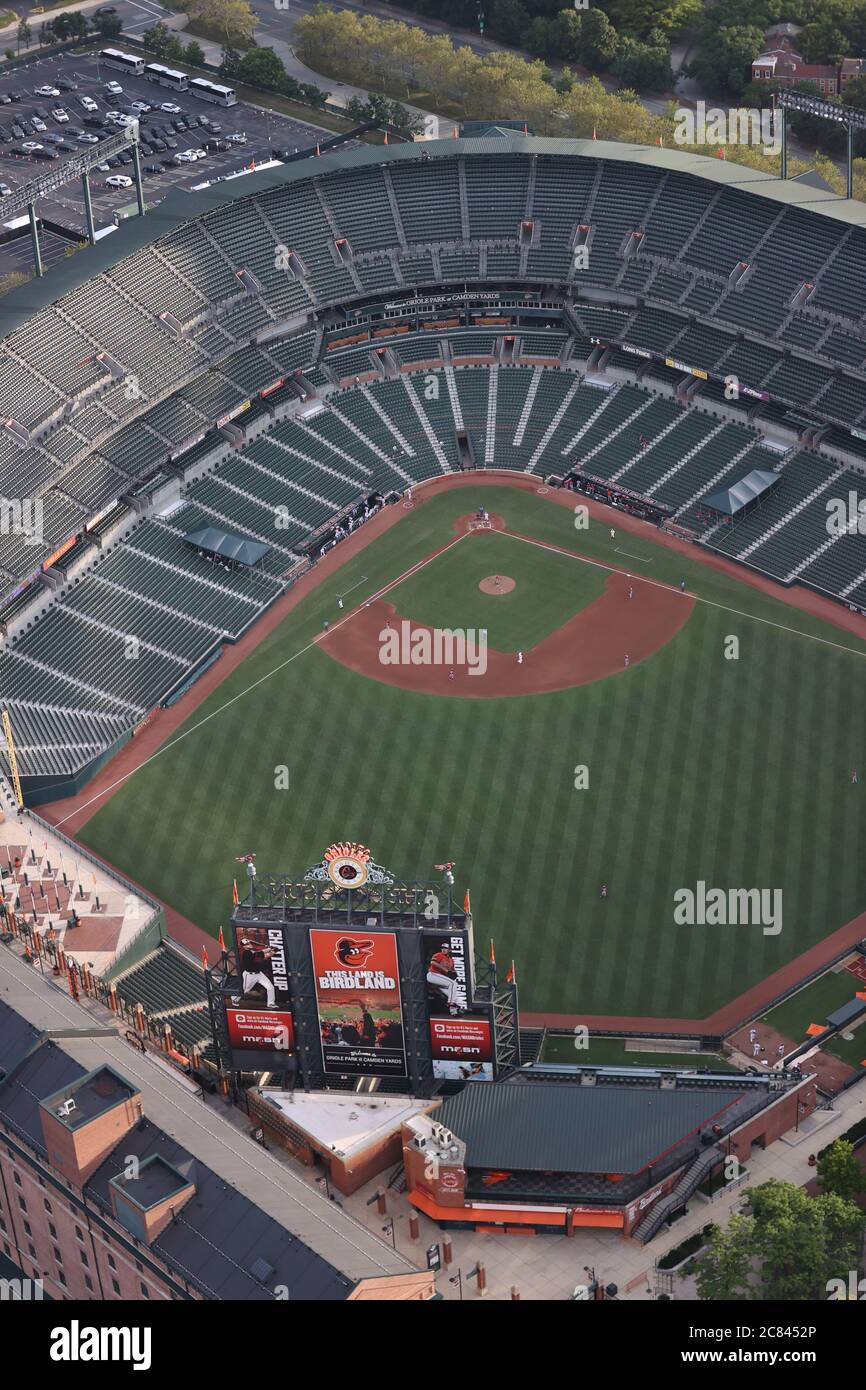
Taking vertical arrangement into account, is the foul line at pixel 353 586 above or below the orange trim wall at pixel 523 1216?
above

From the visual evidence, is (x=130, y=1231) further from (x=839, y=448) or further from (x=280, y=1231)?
(x=839, y=448)

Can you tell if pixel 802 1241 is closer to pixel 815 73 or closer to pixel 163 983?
pixel 163 983

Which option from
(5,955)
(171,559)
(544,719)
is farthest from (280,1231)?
(171,559)

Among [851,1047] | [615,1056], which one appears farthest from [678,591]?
[851,1047]

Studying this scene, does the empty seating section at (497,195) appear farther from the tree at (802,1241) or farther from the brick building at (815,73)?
the tree at (802,1241)

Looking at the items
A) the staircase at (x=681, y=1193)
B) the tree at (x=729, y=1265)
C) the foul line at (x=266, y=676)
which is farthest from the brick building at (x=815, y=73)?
the tree at (x=729, y=1265)

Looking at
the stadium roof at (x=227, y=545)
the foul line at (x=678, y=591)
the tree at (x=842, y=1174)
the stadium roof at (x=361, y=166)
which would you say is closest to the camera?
the tree at (x=842, y=1174)
